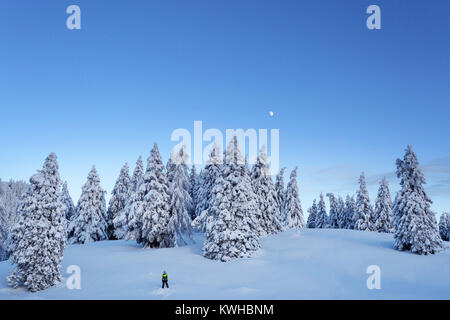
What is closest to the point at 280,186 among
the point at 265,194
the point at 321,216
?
the point at 265,194

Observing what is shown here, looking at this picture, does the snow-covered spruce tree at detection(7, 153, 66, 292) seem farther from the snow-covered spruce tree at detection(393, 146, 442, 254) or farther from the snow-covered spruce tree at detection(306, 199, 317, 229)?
the snow-covered spruce tree at detection(306, 199, 317, 229)

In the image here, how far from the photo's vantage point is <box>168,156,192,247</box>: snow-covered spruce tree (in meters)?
35.9

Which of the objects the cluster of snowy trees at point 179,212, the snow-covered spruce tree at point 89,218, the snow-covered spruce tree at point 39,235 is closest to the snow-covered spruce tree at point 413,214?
the cluster of snowy trees at point 179,212

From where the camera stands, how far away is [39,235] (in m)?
21.6

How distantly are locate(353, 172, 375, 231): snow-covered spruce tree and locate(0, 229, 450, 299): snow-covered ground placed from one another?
22.3 metres

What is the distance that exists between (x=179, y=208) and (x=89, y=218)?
64.3ft

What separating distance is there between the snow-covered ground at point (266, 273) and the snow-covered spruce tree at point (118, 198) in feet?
55.1

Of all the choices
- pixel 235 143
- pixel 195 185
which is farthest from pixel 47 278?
pixel 195 185

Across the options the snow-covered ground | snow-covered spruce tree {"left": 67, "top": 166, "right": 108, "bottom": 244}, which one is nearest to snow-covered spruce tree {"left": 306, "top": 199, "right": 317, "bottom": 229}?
the snow-covered ground

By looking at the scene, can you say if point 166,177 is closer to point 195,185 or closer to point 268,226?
point 268,226

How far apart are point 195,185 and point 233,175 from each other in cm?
3241

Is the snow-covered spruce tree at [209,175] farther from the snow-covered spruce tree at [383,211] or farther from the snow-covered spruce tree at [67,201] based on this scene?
the snow-covered spruce tree at [383,211]

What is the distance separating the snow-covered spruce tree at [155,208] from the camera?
34.2 metres
